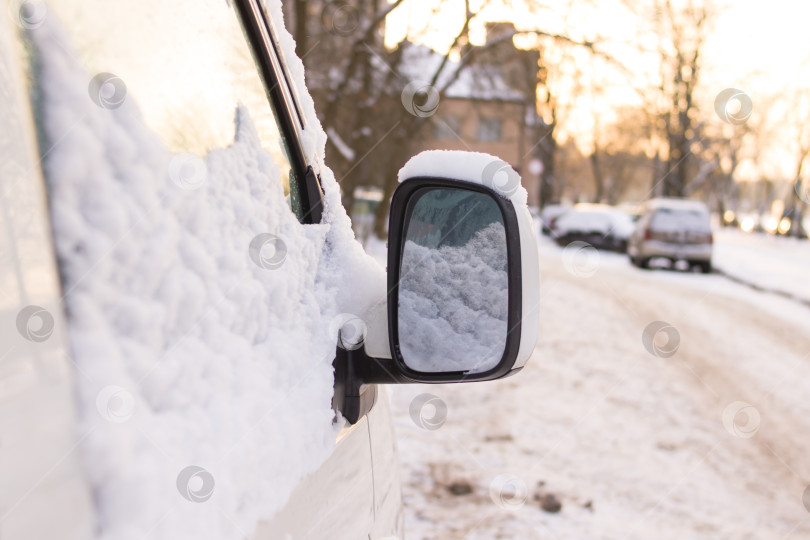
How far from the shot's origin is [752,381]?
5727 millimetres

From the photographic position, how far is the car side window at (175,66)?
68 cm

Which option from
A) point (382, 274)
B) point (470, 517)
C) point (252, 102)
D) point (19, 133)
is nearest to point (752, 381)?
point (470, 517)

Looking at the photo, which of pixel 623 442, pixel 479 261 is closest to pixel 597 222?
pixel 623 442

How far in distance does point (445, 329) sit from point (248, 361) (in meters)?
0.40

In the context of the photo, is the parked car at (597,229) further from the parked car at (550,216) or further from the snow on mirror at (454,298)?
the snow on mirror at (454,298)

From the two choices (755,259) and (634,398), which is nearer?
(634,398)

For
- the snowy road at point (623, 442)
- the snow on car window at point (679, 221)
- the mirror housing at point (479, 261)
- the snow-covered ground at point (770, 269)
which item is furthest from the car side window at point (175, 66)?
the snow on car window at point (679, 221)

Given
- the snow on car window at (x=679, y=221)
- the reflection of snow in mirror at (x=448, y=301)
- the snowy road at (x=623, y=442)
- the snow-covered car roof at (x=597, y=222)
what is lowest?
the snow-covered car roof at (x=597, y=222)

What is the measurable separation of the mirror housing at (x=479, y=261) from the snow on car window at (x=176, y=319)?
6.9 inches

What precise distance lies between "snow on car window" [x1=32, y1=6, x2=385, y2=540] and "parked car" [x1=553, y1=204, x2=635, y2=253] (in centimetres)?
2132

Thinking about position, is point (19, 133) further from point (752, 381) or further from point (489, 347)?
point (752, 381)

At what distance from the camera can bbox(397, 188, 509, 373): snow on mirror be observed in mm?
1152

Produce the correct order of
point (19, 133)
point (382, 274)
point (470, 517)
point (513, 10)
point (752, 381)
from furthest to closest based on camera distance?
point (513, 10), point (752, 381), point (470, 517), point (382, 274), point (19, 133)

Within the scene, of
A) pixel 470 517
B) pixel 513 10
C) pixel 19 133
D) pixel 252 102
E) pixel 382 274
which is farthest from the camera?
pixel 513 10
